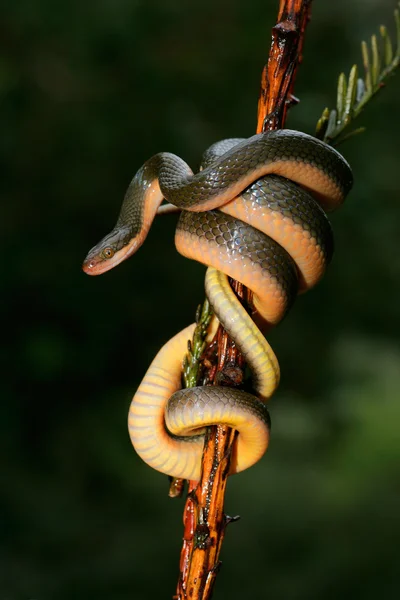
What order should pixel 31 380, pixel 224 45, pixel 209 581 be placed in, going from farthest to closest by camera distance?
1. pixel 224 45
2. pixel 31 380
3. pixel 209 581

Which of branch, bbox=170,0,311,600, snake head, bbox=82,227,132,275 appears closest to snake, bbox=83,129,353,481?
branch, bbox=170,0,311,600

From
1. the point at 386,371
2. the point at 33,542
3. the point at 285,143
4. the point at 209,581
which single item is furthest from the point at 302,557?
the point at 285,143

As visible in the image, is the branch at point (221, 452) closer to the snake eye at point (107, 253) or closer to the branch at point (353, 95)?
the branch at point (353, 95)

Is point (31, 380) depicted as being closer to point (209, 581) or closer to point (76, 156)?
point (76, 156)

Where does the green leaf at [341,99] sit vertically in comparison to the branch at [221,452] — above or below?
above

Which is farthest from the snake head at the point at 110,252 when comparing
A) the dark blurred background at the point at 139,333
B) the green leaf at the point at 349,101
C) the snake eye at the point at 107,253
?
the dark blurred background at the point at 139,333

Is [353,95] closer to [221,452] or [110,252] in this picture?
[110,252]

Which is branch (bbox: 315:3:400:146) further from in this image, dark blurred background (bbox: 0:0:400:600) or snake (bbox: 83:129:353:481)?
dark blurred background (bbox: 0:0:400:600)
